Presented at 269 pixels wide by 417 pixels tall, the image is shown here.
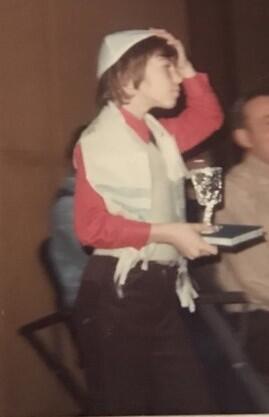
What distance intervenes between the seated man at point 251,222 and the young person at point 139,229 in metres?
0.05

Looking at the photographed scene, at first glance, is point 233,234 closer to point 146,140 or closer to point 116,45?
point 146,140

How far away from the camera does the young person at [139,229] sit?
177cm

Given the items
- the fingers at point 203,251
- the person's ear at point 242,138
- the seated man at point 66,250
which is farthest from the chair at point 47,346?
the person's ear at point 242,138

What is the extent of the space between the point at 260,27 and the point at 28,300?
61cm

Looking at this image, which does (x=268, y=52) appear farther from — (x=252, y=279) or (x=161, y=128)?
(x=252, y=279)

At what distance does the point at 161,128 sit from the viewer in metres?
1.80

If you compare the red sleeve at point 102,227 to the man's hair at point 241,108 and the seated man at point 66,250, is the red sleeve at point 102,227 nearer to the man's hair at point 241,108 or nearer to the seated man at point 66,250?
the seated man at point 66,250

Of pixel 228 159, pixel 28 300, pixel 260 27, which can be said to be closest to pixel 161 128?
pixel 228 159

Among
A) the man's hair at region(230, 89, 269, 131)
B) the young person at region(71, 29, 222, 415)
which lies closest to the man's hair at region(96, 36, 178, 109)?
Result: the young person at region(71, 29, 222, 415)

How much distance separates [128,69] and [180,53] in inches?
3.7

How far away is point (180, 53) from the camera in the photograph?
5.94 feet

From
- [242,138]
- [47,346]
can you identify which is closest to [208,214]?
[242,138]

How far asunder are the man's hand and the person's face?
12 centimetres

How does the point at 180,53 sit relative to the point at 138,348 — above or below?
above
